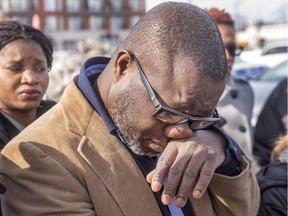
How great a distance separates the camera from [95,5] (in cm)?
6234

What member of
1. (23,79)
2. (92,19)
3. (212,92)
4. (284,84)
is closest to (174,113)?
(212,92)

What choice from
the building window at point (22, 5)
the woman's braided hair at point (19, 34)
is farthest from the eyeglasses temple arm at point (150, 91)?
the building window at point (22, 5)

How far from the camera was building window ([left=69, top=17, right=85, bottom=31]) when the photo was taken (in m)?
60.4

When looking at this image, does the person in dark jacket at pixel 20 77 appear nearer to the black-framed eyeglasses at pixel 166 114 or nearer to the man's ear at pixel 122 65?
the man's ear at pixel 122 65

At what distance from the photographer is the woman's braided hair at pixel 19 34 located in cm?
274

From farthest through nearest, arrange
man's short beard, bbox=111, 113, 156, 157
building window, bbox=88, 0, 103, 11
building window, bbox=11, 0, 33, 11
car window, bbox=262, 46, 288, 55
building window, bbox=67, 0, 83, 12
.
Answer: building window, bbox=88, 0, 103, 11 < building window, bbox=67, 0, 83, 12 < building window, bbox=11, 0, 33, 11 < car window, bbox=262, 46, 288, 55 < man's short beard, bbox=111, 113, 156, 157

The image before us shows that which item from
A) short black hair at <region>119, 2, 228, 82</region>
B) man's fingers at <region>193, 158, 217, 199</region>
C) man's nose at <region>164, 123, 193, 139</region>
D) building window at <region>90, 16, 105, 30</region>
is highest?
short black hair at <region>119, 2, 228, 82</region>

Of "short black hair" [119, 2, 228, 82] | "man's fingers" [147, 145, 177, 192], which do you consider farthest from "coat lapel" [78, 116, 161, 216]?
"short black hair" [119, 2, 228, 82]

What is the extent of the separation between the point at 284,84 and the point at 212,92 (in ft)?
6.94

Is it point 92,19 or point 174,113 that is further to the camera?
point 92,19

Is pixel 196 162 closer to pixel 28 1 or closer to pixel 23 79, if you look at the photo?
pixel 23 79

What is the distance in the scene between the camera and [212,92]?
1837 mm

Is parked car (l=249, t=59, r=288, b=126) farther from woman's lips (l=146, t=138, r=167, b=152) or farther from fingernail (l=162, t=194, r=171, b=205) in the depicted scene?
fingernail (l=162, t=194, r=171, b=205)

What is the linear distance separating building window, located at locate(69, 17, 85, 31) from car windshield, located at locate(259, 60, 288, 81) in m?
52.6
